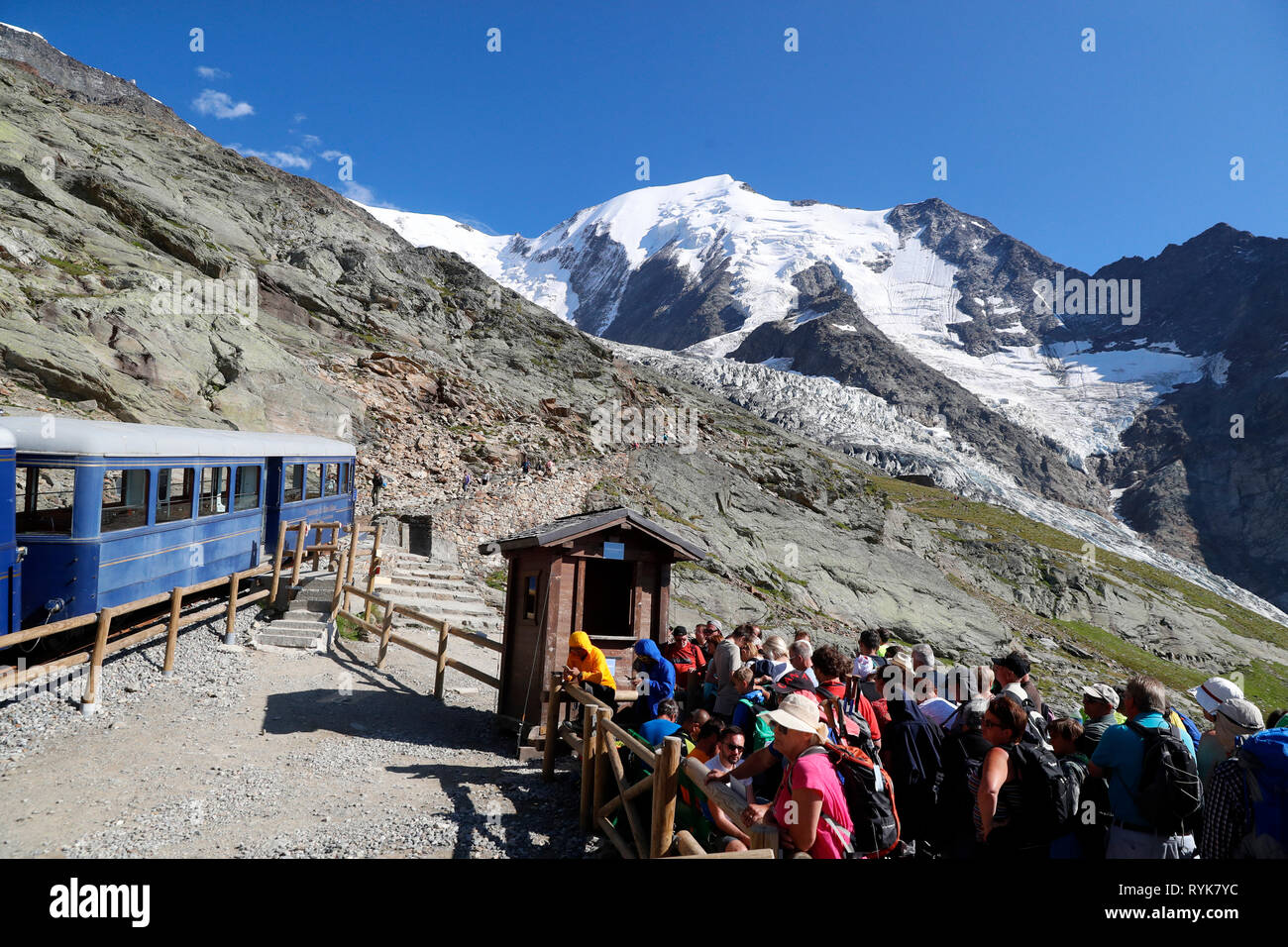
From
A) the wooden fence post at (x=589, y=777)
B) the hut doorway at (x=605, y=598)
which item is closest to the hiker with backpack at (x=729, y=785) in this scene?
the wooden fence post at (x=589, y=777)

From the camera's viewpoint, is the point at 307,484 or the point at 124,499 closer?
the point at 124,499

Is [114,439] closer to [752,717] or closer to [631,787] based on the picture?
[631,787]

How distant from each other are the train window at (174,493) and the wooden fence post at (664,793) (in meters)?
10.9

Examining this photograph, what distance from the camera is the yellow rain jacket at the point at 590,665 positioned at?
9109 mm

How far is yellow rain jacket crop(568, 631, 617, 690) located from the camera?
9109 millimetres

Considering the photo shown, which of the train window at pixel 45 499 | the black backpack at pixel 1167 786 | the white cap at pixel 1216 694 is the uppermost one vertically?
the train window at pixel 45 499

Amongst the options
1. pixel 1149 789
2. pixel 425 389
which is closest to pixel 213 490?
pixel 1149 789

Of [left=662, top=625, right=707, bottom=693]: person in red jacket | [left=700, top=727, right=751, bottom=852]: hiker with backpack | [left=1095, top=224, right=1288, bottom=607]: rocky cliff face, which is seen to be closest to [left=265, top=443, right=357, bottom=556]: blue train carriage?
[left=662, top=625, right=707, bottom=693]: person in red jacket

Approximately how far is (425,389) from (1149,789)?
147 feet

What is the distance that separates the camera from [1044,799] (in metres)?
4.41

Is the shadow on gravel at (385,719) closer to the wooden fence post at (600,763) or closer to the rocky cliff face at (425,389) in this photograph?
the wooden fence post at (600,763)

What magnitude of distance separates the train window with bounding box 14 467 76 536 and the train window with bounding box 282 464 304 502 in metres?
7.37

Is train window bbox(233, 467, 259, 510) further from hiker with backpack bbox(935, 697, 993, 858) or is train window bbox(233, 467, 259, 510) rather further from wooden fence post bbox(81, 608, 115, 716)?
hiker with backpack bbox(935, 697, 993, 858)
